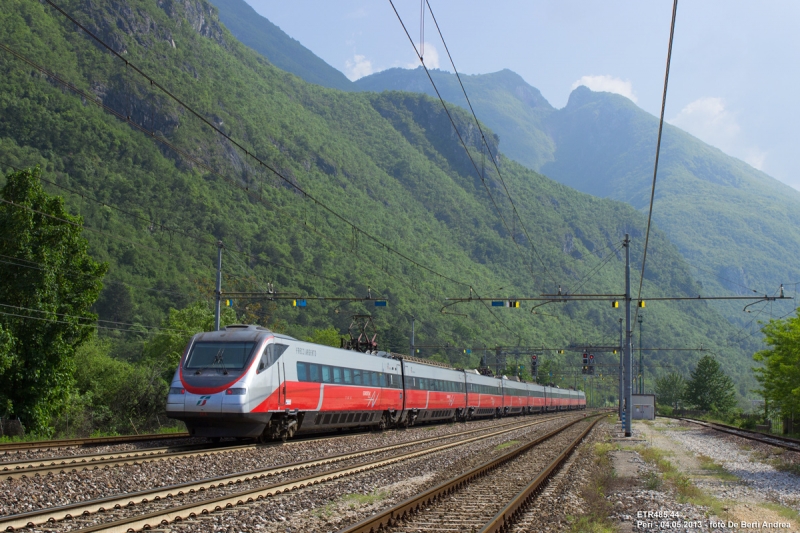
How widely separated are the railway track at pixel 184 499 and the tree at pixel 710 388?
80.0 meters

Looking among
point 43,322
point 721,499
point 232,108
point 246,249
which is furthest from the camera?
point 232,108

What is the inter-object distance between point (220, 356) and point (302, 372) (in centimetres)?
335

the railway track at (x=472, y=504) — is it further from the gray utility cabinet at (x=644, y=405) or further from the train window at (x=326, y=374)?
the gray utility cabinet at (x=644, y=405)

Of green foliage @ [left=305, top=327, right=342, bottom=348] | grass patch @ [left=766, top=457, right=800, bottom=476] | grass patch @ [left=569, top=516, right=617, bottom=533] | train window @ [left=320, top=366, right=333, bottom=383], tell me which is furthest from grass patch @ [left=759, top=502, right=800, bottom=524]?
green foliage @ [left=305, top=327, right=342, bottom=348]

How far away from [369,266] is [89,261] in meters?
81.2

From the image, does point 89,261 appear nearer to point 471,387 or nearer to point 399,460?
point 399,460

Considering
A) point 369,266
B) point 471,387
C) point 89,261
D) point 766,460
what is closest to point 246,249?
point 369,266

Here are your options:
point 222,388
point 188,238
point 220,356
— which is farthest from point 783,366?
point 188,238

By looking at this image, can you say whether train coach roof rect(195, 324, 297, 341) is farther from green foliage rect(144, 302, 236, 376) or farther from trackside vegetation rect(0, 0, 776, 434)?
green foliage rect(144, 302, 236, 376)

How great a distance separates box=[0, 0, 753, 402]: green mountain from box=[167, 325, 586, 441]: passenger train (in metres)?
13.5

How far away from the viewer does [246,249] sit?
106312mm

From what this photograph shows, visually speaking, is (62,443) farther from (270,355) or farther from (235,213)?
(235,213)

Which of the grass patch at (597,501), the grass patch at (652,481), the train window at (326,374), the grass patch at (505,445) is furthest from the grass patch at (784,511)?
the train window at (326,374)

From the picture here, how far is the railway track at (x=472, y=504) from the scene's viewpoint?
398 inches
